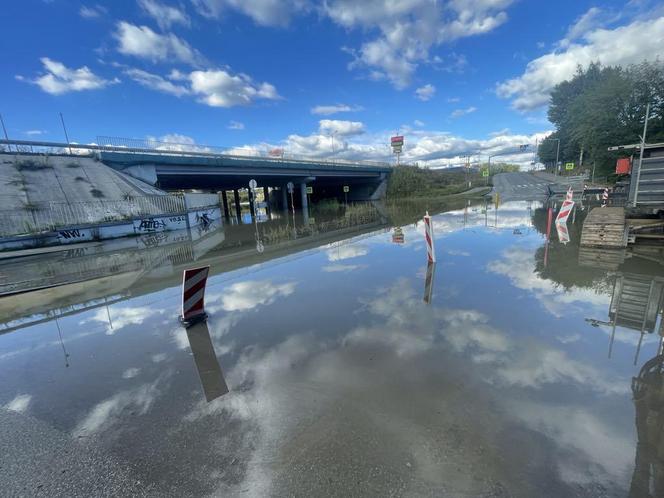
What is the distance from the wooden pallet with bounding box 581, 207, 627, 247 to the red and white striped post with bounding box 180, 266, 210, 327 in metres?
11.9

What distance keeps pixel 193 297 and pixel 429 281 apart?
5.31 meters

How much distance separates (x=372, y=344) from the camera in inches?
171

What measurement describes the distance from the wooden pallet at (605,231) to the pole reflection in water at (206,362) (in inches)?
469

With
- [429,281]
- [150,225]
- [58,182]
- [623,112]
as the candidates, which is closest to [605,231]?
[429,281]

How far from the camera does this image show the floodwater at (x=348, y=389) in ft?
7.79

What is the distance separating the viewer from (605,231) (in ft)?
31.1

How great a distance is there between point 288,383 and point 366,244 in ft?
30.6

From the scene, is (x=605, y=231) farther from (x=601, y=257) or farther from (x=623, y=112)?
(x=623, y=112)

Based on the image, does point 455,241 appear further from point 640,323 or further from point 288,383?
point 288,383

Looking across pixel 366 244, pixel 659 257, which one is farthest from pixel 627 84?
pixel 366 244

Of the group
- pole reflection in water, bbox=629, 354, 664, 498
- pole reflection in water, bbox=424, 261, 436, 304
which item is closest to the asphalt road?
pole reflection in water, bbox=424, 261, 436, 304

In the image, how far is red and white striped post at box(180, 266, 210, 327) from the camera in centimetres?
544


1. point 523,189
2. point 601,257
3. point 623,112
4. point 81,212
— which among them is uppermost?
point 623,112

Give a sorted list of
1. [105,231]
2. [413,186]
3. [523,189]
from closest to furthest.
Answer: [105,231]
[523,189]
[413,186]
